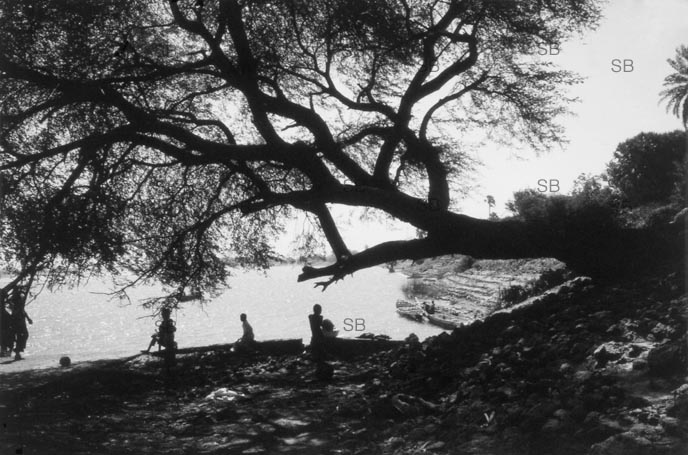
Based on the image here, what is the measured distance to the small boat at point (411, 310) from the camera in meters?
39.8

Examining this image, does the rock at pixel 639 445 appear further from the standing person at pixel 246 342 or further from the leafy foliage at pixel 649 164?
the leafy foliage at pixel 649 164

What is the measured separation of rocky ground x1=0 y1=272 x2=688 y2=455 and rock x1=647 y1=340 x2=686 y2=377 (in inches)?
0.6

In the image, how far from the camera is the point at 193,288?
1605 cm

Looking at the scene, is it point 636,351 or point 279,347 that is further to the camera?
point 279,347

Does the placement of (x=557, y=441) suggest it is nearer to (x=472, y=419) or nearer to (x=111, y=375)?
(x=472, y=419)

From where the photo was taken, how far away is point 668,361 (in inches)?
284

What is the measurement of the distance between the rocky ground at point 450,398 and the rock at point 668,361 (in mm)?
15

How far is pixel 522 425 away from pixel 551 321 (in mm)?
4884

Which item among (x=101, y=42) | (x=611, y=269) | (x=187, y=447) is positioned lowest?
(x=187, y=447)

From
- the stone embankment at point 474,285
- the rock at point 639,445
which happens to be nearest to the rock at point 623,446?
the rock at point 639,445

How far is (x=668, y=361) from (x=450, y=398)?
3211 mm

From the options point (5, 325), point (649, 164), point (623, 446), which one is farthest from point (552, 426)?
point (649, 164)

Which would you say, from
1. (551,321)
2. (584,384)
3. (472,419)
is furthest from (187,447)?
(551,321)

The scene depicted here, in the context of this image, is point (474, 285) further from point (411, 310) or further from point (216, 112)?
point (216, 112)
